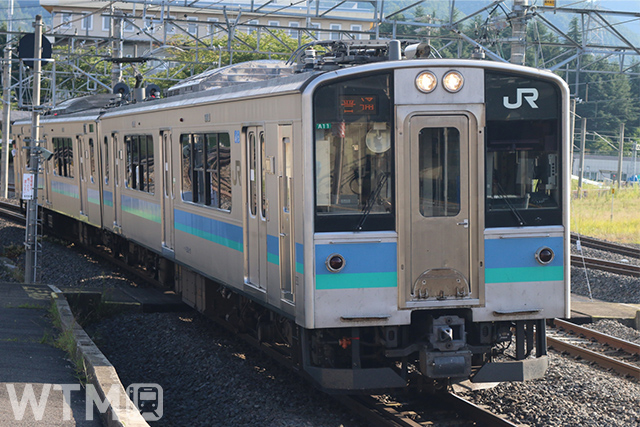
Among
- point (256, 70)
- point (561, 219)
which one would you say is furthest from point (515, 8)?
point (561, 219)

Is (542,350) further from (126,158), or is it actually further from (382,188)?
(126,158)

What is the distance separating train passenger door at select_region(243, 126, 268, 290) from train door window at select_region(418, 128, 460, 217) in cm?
161

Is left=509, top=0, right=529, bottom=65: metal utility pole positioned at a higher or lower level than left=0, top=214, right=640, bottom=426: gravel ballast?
higher

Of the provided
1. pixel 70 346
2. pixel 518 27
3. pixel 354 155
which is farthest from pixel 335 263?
pixel 518 27

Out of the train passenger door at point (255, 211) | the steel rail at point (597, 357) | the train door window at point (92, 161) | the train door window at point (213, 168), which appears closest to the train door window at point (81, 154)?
the train door window at point (92, 161)

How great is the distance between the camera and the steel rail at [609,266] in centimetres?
1638

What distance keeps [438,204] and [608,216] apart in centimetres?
2391

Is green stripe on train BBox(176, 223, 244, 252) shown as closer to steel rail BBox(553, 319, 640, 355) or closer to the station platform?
steel rail BBox(553, 319, 640, 355)

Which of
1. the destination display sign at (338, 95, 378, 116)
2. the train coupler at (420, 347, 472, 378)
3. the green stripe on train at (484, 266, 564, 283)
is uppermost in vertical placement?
the destination display sign at (338, 95, 378, 116)

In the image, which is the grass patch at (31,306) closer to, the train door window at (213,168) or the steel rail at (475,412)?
the train door window at (213,168)

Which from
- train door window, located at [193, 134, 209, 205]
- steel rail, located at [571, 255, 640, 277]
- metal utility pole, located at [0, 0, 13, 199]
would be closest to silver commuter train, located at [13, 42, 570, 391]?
train door window, located at [193, 134, 209, 205]

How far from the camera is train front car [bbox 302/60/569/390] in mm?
6887

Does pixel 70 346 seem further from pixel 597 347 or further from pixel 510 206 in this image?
pixel 597 347

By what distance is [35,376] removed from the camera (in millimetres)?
7641
